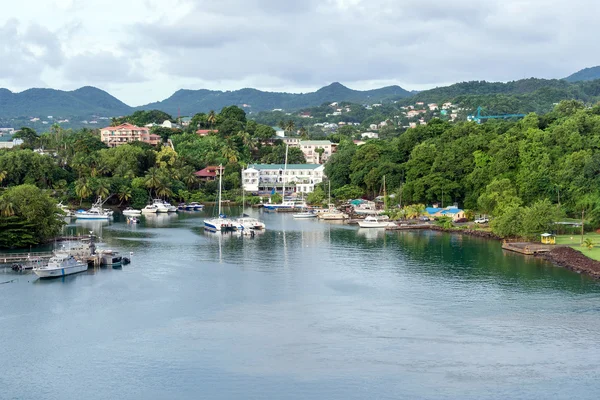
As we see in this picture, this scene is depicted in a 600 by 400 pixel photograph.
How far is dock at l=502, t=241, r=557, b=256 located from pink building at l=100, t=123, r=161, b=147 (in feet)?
185

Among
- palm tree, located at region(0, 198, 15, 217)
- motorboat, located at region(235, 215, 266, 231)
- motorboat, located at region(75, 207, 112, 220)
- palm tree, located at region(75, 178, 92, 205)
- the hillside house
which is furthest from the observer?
the hillside house

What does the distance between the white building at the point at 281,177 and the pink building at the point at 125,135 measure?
15.9 meters

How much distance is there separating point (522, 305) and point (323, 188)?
45.5 metres

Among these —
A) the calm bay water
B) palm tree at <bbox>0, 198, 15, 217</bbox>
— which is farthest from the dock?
palm tree at <bbox>0, 198, 15, 217</bbox>

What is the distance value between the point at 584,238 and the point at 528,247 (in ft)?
15.5

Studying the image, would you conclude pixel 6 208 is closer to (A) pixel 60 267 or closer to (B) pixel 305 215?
(A) pixel 60 267

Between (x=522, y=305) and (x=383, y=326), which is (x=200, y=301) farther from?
(x=522, y=305)

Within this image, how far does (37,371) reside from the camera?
66.5 feet

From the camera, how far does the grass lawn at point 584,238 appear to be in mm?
35356

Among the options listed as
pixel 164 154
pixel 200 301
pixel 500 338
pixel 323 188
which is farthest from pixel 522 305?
pixel 164 154

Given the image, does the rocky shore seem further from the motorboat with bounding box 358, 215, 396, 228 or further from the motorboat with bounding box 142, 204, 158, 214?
the motorboat with bounding box 142, 204, 158, 214

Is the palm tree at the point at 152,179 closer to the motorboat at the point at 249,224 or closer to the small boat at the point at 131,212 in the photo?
the small boat at the point at 131,212

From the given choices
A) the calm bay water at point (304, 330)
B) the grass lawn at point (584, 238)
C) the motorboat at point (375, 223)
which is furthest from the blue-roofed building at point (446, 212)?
the calm bay water at point (304, 330)

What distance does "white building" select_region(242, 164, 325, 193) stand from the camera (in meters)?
77.7
